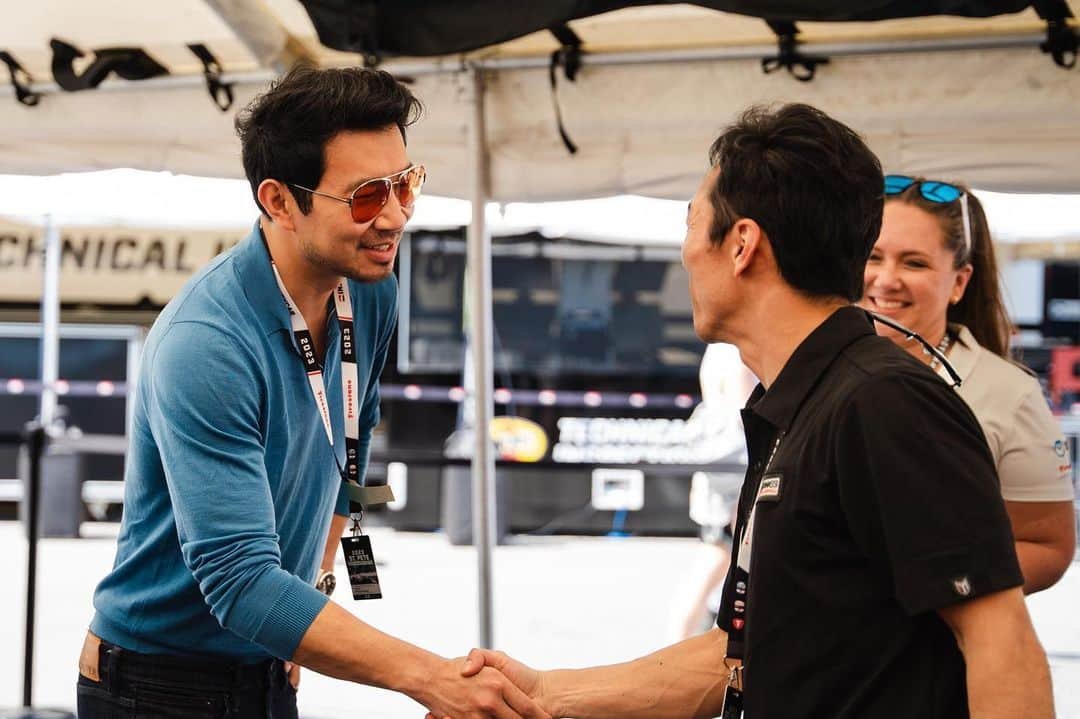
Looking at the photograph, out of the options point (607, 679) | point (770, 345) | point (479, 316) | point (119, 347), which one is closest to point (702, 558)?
point (479, 316)

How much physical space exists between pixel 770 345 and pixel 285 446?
1.00m

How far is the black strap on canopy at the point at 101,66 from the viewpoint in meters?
4.57

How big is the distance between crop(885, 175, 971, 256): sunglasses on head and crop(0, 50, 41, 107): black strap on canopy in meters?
3.51

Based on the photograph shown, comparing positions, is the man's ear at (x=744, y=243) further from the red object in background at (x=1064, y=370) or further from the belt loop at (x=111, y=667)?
the red object in background at (x=1064, y=370)

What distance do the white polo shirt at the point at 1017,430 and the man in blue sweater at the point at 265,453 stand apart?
3.98 feet

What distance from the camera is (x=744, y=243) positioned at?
167cm

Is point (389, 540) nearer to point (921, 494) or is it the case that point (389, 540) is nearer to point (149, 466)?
point (149, 466)

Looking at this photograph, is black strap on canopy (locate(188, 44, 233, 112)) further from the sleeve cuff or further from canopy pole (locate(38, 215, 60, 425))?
canopy pole (locate(38, 215, 60, 425))

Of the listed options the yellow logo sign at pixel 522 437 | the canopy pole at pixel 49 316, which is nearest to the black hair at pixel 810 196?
the canopy pole at pixel 49 316

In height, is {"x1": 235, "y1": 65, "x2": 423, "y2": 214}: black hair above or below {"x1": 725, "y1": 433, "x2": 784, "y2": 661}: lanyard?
above

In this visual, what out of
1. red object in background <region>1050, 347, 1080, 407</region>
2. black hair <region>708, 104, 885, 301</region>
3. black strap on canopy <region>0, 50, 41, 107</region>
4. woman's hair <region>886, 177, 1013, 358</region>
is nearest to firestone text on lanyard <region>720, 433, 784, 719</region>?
black hair <region>708, 104, 885, 301</region>

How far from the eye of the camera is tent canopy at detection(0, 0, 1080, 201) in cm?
401

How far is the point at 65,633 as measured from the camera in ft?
24.1

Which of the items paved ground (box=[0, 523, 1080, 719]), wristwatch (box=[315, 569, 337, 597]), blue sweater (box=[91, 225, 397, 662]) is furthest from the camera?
paved ground (box=[0, 523, 1080, 719])
